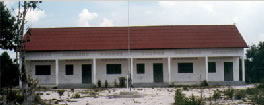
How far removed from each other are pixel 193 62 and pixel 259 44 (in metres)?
8.05

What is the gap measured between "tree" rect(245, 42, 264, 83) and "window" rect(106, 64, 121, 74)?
11.6m

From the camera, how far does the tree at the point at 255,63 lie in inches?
1227

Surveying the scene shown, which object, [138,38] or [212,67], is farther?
[212,67]

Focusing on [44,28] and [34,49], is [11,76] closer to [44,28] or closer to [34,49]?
[34,49]

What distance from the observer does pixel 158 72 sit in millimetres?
28688

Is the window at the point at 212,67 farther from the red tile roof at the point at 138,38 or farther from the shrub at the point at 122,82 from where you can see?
the shrub at the point at 122,82

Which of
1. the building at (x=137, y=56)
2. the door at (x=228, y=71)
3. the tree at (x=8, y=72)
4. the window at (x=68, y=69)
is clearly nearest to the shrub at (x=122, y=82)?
the building at (x=137, y=56)

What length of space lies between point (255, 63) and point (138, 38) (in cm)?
1086

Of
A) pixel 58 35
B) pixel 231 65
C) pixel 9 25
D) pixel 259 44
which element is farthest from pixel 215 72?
pixel 9 25

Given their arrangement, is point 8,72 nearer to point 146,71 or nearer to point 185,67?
point 146,71

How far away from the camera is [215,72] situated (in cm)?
2862

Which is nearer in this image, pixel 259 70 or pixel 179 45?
pixel 179 45

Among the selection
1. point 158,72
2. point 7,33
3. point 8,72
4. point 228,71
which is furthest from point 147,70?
point 8,72

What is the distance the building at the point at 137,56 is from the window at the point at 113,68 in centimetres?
8
